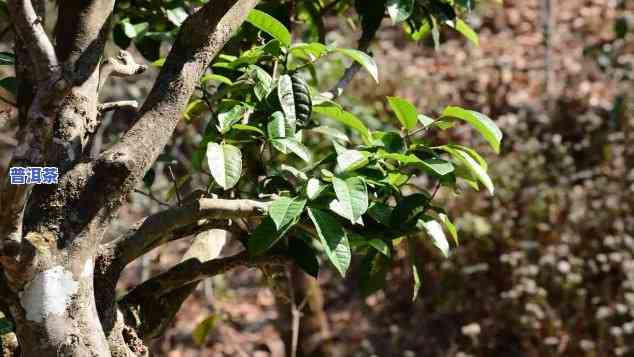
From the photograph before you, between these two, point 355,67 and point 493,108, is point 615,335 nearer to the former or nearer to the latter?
point 493,108

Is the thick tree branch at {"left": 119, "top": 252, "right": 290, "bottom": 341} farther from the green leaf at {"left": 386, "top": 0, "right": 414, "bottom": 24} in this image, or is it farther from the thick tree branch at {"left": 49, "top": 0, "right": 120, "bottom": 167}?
the green leaf at {"left": 386, "top": 0, "right": 414, "bottom": 24}

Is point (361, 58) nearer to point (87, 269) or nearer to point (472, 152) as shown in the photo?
point (472, 152)

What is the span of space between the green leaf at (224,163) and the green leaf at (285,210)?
87 mm

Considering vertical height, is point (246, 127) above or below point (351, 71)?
above

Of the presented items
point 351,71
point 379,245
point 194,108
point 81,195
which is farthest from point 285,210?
point 351,71

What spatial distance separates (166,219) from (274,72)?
0.38 meters

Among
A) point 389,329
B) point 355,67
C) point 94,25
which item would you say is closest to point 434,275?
point 389,329

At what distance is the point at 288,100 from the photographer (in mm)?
1391

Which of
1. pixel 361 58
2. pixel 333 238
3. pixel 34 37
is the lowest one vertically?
pixel 333 238

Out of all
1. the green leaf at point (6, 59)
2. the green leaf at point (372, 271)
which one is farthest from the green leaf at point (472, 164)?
the green leaf at point (6, 59)

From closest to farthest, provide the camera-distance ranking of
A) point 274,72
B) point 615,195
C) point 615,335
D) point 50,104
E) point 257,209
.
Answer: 1. point 50,104
2. point 257,209
3. point 274,72
4. point 615,335
5. point 615,195

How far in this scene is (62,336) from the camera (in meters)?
1.13

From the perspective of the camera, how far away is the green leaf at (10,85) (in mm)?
1520

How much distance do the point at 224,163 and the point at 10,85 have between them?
0.47 metres
